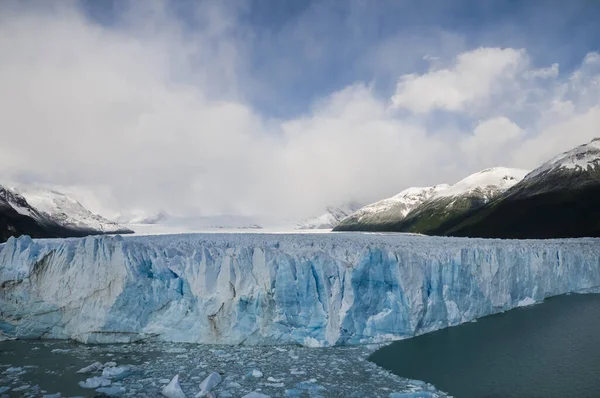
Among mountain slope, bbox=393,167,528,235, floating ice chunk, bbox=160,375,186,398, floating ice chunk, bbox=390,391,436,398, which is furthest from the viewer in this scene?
mountain slope, bbox=393,167,528,235

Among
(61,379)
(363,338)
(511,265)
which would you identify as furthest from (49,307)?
(511,265)

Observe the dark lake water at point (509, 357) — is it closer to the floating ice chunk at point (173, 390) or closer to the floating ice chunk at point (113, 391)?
the floating ice chunk at point (173, 390)

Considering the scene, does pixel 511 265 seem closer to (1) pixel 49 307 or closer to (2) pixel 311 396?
(2) pixel 311 396

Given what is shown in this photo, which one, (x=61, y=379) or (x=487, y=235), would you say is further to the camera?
(x=487, y=235)

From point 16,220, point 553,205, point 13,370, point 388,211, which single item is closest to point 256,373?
point 13,370

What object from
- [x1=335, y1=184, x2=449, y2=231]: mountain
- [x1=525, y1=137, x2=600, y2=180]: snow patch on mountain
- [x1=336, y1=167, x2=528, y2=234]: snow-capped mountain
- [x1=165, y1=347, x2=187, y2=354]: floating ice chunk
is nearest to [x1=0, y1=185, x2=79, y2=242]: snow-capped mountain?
[x1=165, y1=347, x2=187, y2=354]: floating ice chunk

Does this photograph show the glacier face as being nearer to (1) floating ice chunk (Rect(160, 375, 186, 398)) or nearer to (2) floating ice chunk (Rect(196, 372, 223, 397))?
(2) floating ice chunk (Rect(196, 372, 223, 397))

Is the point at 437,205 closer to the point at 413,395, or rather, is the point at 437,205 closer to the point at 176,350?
the point at 176,350
